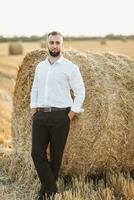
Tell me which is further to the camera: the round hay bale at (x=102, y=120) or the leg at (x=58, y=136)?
the round hay bale at (x=102, y=120)

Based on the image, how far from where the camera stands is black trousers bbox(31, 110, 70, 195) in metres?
6.93

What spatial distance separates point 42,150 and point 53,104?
0.53 m

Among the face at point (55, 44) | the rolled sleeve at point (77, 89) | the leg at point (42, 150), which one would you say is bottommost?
the leg at point (42, 150)

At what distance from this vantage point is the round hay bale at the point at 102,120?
7.52m

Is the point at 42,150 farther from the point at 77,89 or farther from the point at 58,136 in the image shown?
the point at 77,89

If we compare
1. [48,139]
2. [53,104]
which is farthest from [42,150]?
[53,104]

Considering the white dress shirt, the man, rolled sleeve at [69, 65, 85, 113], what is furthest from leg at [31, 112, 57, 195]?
rolled sleeve at [69, 65, 85, 113]

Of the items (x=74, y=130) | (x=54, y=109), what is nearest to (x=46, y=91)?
(x=54, y=109)

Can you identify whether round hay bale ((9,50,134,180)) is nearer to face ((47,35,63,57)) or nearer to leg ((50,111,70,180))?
leg ((50,111,70,180))

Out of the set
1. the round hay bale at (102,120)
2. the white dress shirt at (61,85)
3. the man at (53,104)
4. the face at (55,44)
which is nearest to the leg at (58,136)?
the man at (53,104)

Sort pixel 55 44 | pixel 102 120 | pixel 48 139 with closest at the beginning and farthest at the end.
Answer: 1. pixel 55 44
2. pixel 48 139
3. pixel 102 120

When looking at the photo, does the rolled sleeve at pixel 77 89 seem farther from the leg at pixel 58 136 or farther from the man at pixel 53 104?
the leg at pixel 58 136

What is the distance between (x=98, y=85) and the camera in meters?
7.59

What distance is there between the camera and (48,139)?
7.08 metres
